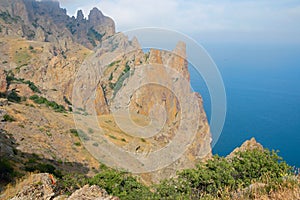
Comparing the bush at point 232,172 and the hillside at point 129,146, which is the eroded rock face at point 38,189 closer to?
the hillside at point 129,146

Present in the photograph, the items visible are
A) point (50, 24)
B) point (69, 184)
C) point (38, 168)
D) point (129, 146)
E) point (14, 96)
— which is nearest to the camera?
point (69, 184)

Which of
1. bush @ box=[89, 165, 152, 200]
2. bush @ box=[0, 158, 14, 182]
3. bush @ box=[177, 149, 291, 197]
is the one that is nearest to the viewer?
bush @ box=[0, 158, 14, 182]

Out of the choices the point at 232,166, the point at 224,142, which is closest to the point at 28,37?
the point at 224,142

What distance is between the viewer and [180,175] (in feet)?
32.5

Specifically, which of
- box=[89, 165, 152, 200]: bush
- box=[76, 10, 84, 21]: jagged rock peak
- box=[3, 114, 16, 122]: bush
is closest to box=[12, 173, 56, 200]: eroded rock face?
box=[89, 165, 152, 200]: bush

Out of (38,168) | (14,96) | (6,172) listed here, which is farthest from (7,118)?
(14,96)

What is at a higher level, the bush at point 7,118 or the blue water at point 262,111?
the blue water at point 262,111

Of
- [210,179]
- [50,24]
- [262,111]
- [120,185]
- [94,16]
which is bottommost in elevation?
[120,185]

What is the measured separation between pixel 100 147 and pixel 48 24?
311 ft

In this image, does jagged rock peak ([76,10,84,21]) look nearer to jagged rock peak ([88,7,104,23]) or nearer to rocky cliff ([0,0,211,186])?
jagged rock peak ([88,7,104,23])

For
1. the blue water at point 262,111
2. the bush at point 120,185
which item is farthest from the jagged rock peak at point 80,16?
the bush at point 120,185

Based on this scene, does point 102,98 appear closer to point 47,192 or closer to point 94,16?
point 47,192

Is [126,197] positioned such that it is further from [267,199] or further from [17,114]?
[17,114]

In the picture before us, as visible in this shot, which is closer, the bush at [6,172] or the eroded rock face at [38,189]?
the eroded rock face at [38,189]
